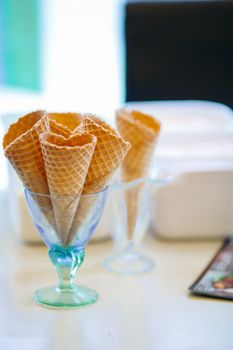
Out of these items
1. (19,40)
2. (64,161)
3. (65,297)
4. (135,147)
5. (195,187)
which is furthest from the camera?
(19,40)

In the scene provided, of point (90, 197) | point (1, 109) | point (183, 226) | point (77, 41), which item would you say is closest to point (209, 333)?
point (90, 197)

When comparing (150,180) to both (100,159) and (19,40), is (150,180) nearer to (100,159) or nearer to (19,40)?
(100,159)

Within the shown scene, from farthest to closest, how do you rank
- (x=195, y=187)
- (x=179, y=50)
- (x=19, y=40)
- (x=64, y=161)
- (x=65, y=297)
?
1. (x=19, y=40)
2. (x=179, y=50)
3. (x=195, y=187)
4. (x=65, y=297)
5. (x=64, y=161)

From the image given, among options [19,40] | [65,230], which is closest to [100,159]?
[65,230]

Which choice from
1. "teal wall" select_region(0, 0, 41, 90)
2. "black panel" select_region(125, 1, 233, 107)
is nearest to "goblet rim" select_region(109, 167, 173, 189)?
"black panel" select_region(125, 1, 233, 107)

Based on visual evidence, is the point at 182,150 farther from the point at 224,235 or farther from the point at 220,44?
the point at 220,44

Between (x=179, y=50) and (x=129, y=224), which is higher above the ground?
(x=179, y=50)
